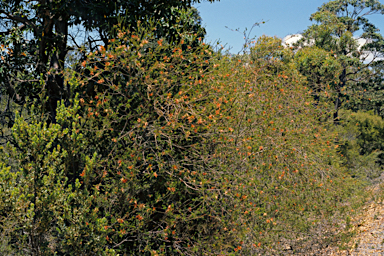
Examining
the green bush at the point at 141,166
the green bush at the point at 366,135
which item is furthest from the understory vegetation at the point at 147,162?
the green bush at the point at 366,135

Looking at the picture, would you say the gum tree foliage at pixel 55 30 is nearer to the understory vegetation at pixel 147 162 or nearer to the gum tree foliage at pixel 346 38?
the understory vegetation at pixel 147 162

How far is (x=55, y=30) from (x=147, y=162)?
116 inches

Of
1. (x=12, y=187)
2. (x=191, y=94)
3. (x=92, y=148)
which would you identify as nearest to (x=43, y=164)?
(x=12, y=187)

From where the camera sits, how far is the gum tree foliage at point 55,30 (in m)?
4.79

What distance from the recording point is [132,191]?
3.94 metres

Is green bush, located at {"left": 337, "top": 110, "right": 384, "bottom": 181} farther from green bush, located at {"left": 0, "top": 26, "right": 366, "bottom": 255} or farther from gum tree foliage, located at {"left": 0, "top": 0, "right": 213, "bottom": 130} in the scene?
gum tree foliage, located at {"left": 0, "top": 0, "right": 213, "bottom": 130}

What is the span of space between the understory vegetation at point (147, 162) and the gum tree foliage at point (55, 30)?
12 centimetres

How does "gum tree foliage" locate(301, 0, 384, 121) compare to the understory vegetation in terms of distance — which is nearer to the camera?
the understory vegetation

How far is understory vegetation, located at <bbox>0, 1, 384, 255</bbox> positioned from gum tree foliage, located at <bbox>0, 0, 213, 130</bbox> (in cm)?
12

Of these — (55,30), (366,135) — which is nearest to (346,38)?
(366,135)

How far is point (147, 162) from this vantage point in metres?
4.09

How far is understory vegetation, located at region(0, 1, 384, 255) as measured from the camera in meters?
3.38

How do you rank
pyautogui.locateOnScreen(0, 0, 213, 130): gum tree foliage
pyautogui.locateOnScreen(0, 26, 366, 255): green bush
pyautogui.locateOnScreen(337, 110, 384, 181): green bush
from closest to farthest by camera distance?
pyautogui.locateOnScreen(0, 26, 366, 255): green bush, pyautogui.locateOnScreen(0, 0, 213, 130): gum tree foliage, pyautogui.locateOnScreen(337, 110, 384, 181): green bush

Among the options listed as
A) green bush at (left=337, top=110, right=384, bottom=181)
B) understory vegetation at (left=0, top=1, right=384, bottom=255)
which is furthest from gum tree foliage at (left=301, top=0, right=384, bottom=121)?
understory vegetation at (left=0, top=1, right=384, bottom=255)
